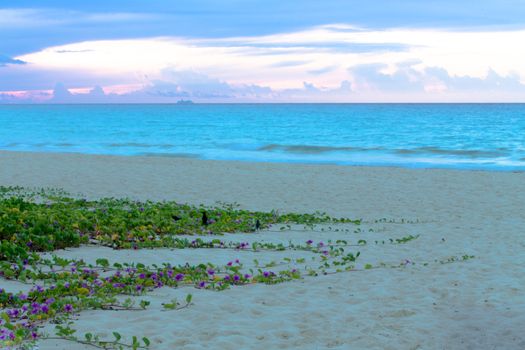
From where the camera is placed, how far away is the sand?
739 centimetres

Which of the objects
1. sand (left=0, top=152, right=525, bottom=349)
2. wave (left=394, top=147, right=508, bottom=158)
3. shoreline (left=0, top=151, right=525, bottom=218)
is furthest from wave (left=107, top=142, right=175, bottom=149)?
sand (left=0, top=152, right=525, bottom=349)

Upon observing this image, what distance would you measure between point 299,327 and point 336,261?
3.85m

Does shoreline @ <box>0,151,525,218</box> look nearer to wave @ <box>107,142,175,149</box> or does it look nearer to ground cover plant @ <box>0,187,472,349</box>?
ground cover plant @ <box>0,187,472,349</box>

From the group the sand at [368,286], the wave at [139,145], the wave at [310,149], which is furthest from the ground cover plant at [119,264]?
the wave at [139,145]

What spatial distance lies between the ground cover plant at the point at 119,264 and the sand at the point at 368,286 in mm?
259

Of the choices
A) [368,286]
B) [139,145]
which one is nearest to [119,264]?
[368,286]

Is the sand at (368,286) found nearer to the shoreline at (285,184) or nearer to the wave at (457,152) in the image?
the shoreline at (285,184)

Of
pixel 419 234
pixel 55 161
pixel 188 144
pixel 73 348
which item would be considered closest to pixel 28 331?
pixel 73 348

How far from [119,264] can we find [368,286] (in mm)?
3908

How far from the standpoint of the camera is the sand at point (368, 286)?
7.39 m

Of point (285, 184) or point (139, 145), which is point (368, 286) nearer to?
point (285, 184)

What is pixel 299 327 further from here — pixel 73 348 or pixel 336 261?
pixel 336 261

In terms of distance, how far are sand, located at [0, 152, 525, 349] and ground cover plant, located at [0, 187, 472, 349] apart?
259 mm

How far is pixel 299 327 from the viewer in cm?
764
